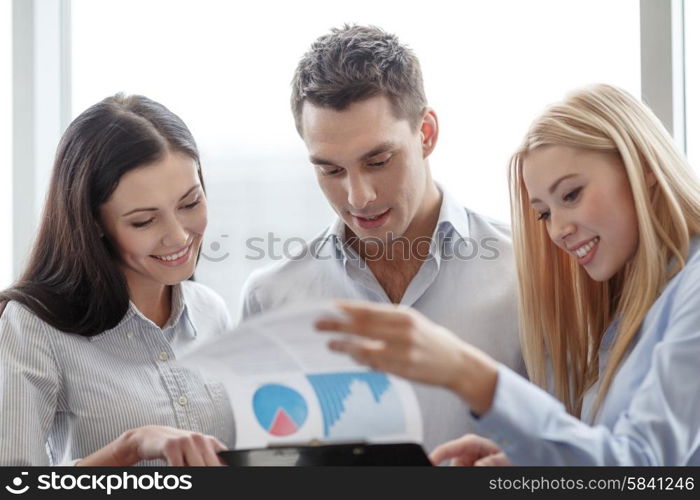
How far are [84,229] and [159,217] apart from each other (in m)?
0.15

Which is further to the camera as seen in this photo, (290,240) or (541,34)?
(290,240)

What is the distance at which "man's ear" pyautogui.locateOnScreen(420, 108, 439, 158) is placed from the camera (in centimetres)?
190

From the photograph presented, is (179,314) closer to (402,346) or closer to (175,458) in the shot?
(175,458)

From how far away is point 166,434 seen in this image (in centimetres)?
144

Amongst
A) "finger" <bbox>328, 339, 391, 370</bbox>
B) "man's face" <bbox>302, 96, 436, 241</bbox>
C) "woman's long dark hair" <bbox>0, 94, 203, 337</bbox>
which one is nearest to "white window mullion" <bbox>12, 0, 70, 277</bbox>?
"woman's long dark hair" <bbox>0, 94, 203, 337</bbox>

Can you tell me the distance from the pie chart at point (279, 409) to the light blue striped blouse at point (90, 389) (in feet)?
1.71

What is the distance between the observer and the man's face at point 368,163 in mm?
1737

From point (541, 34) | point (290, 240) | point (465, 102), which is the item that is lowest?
point (290, 240)

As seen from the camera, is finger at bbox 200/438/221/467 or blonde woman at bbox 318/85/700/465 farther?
finger at bbox 200/438/221/467

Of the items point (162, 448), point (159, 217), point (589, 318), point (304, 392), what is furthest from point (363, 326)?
point (159, 217)

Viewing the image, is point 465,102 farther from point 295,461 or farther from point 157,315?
point 295,461

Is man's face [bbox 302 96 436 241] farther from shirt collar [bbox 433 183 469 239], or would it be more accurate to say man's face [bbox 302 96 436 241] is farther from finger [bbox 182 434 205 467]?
finger [bbox 182 434 205 467]

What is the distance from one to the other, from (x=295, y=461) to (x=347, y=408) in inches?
4.6
